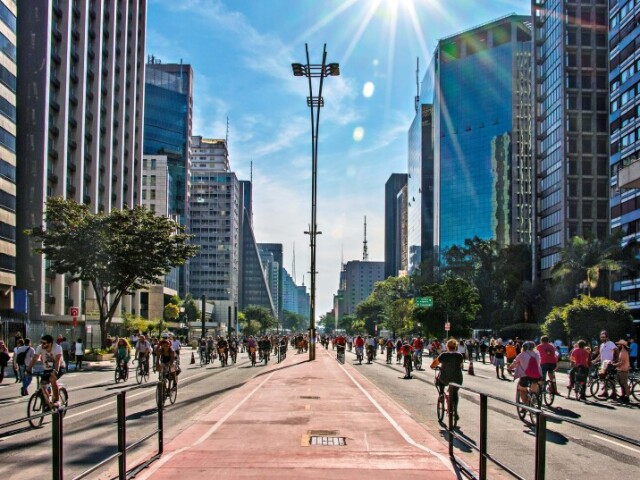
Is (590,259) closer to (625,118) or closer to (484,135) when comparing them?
(625,118)

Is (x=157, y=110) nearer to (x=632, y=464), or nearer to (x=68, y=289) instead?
(x=68, y=289)

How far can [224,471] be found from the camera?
827 centimetres

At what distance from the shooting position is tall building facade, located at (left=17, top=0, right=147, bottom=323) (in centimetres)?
A: 5834

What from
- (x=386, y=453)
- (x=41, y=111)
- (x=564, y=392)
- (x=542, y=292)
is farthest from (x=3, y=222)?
(x=542, y=292)

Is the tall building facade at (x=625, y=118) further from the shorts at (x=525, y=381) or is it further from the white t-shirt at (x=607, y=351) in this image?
the shorts at (x=525, y=381)

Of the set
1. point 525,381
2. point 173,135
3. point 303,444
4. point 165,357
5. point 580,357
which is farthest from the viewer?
point 173,135

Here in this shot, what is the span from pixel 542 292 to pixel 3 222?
200 feet

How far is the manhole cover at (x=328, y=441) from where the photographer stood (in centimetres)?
1045

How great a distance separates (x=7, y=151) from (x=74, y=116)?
16351 millimetres

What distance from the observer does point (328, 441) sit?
1076cm

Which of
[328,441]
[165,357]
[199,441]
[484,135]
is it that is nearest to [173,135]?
[484,135]

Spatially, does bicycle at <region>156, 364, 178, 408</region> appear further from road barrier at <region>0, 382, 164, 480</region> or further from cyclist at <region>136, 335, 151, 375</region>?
road barrier at <region>0, 382, 164, 480</region>

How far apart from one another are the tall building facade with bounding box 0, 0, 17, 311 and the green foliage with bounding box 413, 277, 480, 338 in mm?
41029

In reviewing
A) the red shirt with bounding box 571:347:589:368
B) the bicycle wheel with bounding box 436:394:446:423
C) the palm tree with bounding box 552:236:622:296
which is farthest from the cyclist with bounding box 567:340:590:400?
the palm tree with bounding box 552:236:622:296
